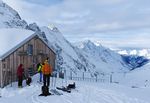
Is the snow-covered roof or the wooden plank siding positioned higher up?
the snow-covered roof

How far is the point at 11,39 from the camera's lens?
38.3 metres

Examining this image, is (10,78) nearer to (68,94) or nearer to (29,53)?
(29,53)

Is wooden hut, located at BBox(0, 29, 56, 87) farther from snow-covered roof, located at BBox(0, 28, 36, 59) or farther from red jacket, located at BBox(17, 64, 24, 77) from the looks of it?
red jacket, located at BBox(17, 64, 24, 77)

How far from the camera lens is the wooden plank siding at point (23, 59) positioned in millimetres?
34975

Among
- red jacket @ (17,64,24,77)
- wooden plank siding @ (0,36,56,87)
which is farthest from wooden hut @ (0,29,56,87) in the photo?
red jacket @ (17,64,24,77)

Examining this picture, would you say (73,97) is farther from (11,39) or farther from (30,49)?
(30,49)

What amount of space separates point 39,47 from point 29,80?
8.33 m

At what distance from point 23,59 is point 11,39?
7.57 ft

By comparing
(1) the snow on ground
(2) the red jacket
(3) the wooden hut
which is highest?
(3) the wooden hut

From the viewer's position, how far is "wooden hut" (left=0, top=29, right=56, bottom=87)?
35.1 meters

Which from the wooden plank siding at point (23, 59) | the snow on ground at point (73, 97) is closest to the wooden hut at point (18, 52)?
the wooden plank siding at point (23, 59)

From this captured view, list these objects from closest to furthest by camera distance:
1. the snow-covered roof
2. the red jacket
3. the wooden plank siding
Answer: the red jacket
the wooden plank siding
the snow-covered roof

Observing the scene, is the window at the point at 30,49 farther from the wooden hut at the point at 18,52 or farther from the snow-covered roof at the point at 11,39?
the snow-covered roof at the point at 11,39

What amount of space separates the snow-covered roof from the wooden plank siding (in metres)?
0.51
